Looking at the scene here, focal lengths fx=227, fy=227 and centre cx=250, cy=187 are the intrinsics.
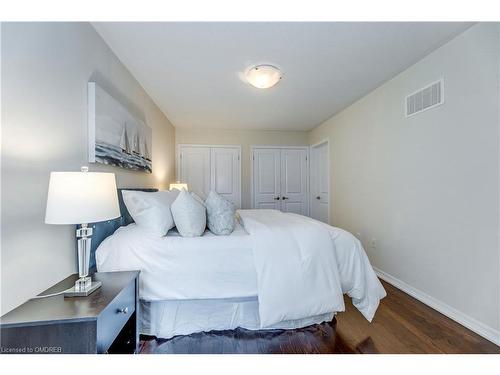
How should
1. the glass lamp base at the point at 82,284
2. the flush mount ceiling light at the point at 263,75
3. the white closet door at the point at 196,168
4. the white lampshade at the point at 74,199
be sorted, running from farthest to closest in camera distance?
the white closet door at the point at 196,168 → the flush mount ceiling light at the point at 263,75 → the glass lamp base at the point at 82,284 → the white lampshade at the point at 74,199

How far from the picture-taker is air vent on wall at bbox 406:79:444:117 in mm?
2021

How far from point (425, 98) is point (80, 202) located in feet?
9.31

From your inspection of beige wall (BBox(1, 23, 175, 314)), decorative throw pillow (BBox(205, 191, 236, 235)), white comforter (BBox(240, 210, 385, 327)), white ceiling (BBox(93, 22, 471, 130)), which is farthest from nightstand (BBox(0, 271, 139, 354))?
white ceiling (BBox(93, 22, 471, 130))

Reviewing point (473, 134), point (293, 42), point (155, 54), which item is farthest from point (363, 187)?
point (155, 54)

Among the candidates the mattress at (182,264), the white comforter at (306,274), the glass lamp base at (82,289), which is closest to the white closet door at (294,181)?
the white comforter at (306,274)

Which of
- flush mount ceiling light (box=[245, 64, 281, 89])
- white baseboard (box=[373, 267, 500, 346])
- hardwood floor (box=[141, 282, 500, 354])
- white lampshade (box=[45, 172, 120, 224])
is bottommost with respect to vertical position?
hardwood floor (box=[141, 282, 500, 354])

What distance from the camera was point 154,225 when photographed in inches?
66.2

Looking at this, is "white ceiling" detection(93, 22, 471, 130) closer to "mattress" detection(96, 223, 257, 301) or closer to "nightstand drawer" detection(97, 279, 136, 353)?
"mattress" detection(96, 223, 257, 301)

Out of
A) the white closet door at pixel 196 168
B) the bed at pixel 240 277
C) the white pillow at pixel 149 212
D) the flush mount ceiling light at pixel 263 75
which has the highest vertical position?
the flush mount ceiling light at pixel 263 75

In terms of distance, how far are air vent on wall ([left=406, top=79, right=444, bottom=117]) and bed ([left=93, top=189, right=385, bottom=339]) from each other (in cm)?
152

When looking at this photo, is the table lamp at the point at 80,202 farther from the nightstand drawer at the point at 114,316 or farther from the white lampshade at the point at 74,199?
the nightstand drawer at the point at 114,316

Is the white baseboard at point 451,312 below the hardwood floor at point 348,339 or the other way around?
the other way around

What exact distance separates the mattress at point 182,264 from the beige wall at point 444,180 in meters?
1.70

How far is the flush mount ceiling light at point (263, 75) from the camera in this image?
2225 mm
